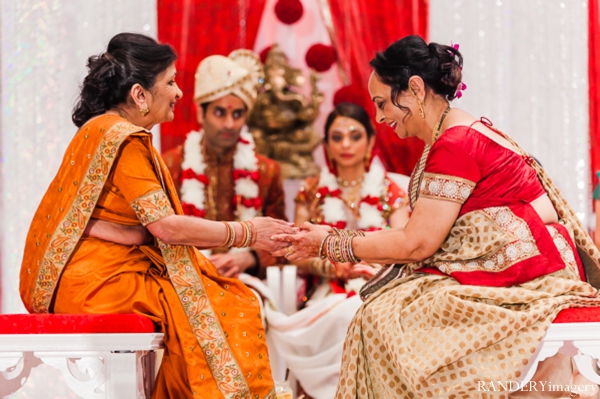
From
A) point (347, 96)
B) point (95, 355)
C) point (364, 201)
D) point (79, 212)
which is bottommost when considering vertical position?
point (95, 355)

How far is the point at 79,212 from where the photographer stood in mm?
2867

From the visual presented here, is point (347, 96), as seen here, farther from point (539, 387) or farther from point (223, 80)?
point (539, 387)

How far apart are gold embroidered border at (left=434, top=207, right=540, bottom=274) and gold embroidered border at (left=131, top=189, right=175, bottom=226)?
116 centimetres

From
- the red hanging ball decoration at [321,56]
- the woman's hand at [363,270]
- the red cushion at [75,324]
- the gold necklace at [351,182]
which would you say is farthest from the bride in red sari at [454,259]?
the red hanging ball decoration at [321,56]

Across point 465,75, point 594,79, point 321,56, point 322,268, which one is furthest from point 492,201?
point 321,56

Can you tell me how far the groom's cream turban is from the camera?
4.91 meters

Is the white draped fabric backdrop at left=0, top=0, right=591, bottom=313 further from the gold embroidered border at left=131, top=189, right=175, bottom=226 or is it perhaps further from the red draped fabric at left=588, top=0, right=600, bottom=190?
the gold embroidered border at left=131, top=189, right=175, bottom=226

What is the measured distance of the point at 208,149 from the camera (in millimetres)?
5039

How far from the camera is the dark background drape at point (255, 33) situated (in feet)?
17.9

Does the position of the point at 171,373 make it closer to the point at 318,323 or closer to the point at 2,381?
the point at 2,381

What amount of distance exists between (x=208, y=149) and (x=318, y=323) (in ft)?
5.07

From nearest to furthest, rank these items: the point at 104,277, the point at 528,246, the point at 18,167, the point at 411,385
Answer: the point at 411,385
the point at 528,246
the point at 104,277
the point at 18,167

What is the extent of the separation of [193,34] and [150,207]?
→ 119 inches

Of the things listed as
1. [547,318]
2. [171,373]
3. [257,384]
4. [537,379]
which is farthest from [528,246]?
[171,373]
